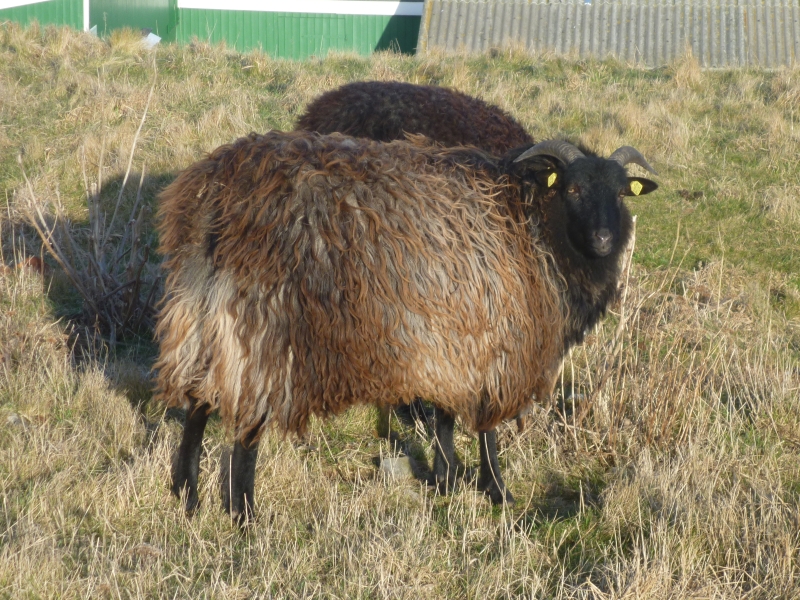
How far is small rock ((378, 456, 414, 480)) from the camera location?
16.8 ft

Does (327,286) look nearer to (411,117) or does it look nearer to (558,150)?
(558,150)

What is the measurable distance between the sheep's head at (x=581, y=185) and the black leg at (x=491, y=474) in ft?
4.05

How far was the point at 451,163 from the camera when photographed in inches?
193

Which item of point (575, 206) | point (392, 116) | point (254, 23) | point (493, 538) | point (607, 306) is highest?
point (254, 23)

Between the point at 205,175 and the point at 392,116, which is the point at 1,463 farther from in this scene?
the point at 392,116

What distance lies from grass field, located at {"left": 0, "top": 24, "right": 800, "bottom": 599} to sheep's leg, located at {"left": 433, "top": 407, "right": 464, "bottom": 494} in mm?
157

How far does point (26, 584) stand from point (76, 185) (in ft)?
20.6

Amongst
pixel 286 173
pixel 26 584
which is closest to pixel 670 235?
pixel 286 173

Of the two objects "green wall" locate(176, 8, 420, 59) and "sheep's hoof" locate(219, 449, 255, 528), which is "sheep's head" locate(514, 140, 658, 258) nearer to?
"sheep's hoof" locate(219, 449, 255, 528)

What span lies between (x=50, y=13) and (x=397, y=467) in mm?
15752

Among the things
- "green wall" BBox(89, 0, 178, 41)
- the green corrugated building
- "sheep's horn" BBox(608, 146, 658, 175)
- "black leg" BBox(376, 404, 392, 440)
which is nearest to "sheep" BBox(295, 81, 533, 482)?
"sheep's horn" BBox(608, 146, 658, 175)

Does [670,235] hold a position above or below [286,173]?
below

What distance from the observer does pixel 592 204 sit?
480 centimetres

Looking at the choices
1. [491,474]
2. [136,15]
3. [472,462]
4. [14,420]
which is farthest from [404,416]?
[136,15]
